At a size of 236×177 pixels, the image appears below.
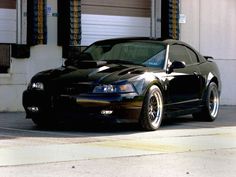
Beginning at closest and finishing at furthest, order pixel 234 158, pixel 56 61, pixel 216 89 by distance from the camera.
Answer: pixel 234 158 → pixel 216 89 → pixel 56 61

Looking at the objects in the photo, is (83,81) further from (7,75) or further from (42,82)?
(7,75)

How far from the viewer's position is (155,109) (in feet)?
33.1

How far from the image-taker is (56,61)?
14.3m

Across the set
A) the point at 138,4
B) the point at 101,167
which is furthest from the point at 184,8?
the point at 101,167

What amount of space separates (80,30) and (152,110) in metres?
5.11

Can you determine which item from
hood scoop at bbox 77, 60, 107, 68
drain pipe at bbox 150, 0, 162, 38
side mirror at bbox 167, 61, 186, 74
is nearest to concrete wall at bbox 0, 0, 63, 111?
drain pipe at bbox 150, 0, 162, 38

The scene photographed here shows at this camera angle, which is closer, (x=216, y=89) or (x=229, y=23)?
(x=216, y=89)

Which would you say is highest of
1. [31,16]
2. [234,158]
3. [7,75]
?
[31,16]

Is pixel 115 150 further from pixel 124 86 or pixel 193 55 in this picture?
pixel 193 55

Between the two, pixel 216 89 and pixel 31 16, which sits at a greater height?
pixel 31 16

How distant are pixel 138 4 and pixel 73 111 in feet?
23.9

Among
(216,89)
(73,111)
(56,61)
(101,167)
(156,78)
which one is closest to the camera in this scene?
(101,167)

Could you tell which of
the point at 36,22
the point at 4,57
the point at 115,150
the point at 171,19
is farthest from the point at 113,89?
the point at 171,19

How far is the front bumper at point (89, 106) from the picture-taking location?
9367mm
